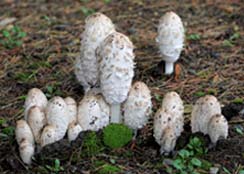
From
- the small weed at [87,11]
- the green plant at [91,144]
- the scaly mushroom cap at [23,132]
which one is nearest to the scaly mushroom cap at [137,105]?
the green plant at [91,144]

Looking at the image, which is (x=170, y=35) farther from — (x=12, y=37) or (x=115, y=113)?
(x=12, y=37)

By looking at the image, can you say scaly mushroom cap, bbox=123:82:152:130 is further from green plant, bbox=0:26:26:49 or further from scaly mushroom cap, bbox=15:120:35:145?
green plant, bbox=0:26:26:49

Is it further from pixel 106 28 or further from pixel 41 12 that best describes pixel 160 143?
pixel 41 12

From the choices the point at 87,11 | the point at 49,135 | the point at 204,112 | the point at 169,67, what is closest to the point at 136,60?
the point at 169,67

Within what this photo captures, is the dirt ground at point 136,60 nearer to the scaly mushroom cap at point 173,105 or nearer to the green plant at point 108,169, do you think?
the green plant at point 108,169

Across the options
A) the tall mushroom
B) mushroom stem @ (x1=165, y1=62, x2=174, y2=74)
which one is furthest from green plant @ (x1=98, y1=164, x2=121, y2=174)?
mushroom stem @ (x1=165, y1=62, x2=174, y2=74)

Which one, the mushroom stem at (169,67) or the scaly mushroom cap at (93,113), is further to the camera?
the mushroom stem at (169,67)

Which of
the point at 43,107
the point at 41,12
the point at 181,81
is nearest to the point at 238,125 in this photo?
the point at 181,81
